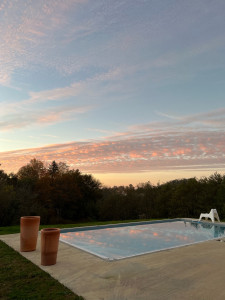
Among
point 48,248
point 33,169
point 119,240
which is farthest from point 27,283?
point 33,169

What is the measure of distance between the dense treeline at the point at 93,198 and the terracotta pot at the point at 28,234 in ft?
49.2

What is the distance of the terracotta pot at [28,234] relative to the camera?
5.46 meters

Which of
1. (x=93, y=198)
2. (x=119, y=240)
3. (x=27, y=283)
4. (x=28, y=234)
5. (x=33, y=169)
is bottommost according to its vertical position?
(x=93, y=198)

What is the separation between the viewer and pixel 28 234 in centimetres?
546

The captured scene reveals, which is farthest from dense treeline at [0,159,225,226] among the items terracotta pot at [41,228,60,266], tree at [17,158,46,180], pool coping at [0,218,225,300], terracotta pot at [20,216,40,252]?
terracotta pot at [41,228,60,266]

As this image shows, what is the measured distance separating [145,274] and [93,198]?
28.4 meters

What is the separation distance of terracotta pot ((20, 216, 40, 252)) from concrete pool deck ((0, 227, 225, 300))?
0.58 feet

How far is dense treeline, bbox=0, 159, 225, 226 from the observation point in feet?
67.3

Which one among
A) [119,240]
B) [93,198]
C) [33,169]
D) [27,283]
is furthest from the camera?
[33,169]

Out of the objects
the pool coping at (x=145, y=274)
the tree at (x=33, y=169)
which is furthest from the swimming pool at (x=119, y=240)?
the tree at (x=33, y=169)

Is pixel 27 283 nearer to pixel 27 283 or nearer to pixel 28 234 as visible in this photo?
pixel 27 283

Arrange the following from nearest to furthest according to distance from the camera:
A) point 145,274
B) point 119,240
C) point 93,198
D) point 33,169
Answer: point 145,274 < point 119,240 < point 93,198 < point 33,169

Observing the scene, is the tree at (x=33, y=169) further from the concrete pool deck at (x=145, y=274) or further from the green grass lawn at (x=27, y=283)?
the green grass lawn at (x=27, y=283)

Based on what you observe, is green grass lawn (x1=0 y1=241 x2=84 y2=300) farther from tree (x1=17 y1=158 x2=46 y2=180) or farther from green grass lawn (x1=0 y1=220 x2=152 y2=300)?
tree (x1=17 y1=158 x2=46 y2=180)
